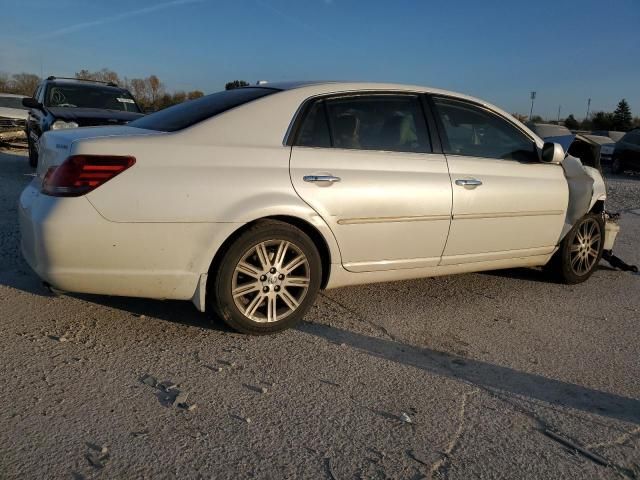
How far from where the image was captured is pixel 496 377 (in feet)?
10.7

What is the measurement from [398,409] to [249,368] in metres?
0.86

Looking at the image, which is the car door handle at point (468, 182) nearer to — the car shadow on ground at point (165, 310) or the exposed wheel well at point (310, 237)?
the exposed wheel well at point (310, 237)

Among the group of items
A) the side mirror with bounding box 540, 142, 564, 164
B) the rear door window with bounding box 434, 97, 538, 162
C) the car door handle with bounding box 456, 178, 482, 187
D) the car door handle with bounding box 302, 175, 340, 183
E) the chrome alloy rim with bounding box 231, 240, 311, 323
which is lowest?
the chrome alloy rim with bounding box 231, 240, 311, 323

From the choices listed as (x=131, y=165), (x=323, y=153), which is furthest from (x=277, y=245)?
(x=131, y=165)

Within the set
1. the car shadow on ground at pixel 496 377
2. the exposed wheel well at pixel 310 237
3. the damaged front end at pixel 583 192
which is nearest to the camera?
the car shadow on ground at pixel 496 377

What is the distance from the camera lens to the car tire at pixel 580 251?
16.5ft

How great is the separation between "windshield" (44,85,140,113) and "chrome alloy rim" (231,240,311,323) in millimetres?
7079

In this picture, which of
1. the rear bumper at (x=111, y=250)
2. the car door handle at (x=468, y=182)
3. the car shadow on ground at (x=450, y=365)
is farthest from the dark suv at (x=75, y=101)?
the car door handle at (x=468, y=182)

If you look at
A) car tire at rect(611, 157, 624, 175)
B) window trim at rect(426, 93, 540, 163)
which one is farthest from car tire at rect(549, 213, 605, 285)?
car tire at rect(611, 157, 624, 175)

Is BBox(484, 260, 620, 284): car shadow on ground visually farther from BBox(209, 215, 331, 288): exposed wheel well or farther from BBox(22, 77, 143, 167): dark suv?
BBox(22, 77, 143, 167): dark suv

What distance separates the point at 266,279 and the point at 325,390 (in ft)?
2.88

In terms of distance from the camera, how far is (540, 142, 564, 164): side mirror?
4672mm

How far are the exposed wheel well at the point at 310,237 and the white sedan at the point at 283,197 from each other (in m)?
0.01

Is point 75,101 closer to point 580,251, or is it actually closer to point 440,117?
point 440,117
